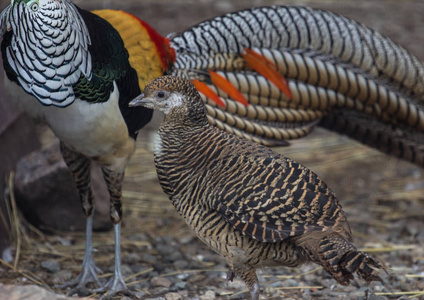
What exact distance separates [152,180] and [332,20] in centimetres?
240

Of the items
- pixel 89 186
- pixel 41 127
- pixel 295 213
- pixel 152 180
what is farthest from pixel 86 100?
pixel 41 127

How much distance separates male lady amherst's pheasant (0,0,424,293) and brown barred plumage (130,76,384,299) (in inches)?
18.3

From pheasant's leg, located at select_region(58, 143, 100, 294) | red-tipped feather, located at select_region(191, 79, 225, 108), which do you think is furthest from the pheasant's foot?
red-tipped feather, located at select_region(191, 79, 225, 108)

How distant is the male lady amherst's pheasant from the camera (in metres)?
3.44

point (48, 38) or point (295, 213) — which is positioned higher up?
point (48, 38)

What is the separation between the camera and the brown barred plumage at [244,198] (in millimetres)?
→ 2879

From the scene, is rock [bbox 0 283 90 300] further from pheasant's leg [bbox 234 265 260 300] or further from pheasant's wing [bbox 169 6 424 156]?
pheasant's wing [bbox 169 6 424 156]

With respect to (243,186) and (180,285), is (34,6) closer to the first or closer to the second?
(243,186)

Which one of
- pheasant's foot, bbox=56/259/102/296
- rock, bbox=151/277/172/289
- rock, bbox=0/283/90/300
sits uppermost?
rock, bbox=0/283/90/300

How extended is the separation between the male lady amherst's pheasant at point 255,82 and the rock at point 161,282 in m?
0.23

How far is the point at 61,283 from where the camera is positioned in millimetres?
4035

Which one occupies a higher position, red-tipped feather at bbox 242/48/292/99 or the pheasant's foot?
red-tipped feather at bbox 242/48/292/99

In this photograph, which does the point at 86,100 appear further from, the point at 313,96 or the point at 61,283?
the point at 313,96

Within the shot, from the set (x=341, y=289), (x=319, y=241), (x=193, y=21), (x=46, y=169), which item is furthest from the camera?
(x=193, y=21)
